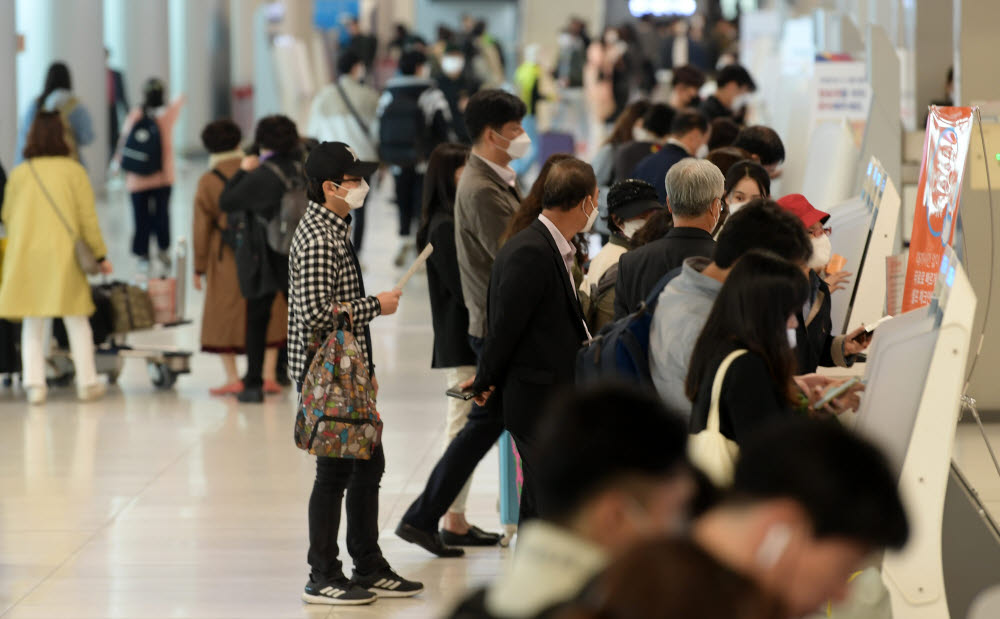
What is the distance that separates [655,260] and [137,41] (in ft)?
71.9

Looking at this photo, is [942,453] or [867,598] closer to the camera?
[867,598]

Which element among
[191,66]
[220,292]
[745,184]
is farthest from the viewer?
[191,66]

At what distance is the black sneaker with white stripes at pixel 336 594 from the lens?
522cm

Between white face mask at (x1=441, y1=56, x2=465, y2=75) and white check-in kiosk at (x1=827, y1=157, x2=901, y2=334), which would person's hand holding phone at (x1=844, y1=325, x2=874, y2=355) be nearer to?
white check-in kiosk at (x1=827, y1=157, x2=901, y2=334)

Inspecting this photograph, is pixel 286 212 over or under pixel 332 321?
over

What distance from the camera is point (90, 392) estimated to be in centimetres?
885

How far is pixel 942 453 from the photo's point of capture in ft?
12.2

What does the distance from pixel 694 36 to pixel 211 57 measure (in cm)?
954

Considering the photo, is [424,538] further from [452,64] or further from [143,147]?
[452,64]

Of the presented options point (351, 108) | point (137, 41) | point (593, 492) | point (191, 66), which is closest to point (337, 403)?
point (593, 492)

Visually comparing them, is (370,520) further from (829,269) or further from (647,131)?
(647,131)

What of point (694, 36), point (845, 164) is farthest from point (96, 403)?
point (694, 36)

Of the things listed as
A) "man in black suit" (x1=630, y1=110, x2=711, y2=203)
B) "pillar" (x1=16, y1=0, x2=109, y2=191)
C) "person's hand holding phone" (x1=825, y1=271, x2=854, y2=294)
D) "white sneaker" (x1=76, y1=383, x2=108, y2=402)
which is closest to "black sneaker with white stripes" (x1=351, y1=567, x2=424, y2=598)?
"person's hand holding phone" (x1=825, y1=271, x2=854, y2=294)

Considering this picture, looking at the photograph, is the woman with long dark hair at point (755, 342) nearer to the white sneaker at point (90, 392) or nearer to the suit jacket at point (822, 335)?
the suit jacket at point (822, 335)
